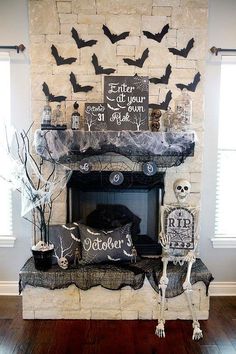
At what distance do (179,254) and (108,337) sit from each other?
2.85ft

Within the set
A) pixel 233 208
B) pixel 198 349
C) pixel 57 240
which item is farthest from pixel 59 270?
pixel 233 208

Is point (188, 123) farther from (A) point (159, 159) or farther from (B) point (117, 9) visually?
(B) point (117, 9)

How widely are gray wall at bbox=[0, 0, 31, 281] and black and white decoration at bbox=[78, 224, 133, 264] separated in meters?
0.66

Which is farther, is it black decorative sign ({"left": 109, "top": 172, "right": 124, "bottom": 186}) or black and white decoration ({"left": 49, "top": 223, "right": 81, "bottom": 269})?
black decorative sign ({"left": 109, "top": 172, "right": 124, "bottom": 186})

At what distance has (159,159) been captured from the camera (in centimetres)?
300

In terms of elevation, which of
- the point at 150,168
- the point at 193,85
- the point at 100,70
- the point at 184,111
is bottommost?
the point at 150,168

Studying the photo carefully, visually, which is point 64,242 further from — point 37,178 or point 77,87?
point 77,87

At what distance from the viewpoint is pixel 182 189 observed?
2900mm

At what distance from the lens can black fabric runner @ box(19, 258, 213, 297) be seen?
272 centimetres

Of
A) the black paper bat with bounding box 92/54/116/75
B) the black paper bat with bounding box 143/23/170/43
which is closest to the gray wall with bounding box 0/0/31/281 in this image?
the black paper bat with bounding box 92/54/116/75

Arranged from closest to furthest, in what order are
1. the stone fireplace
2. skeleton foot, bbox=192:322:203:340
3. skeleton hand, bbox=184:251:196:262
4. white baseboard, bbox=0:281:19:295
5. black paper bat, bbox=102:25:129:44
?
1. skeleton foot, bbox=192:322:203:340
2. skeleton hand, bbox=184:251:196:262
3. the stone fireplace
4. black paper bat, bbox=102:25:129:44
5. white baseboard, bbox=0:281:19:295

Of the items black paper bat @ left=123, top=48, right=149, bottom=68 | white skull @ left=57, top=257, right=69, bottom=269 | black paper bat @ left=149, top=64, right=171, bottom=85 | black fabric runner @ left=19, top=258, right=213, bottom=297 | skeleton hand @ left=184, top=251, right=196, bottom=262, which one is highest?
black paper bat @ left=123, top=48, right=149, bottom=68

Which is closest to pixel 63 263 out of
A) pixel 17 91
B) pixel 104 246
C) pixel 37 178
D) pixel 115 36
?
pixel 104 246

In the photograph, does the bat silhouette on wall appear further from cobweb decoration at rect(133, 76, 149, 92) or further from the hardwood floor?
the hardwood floor
